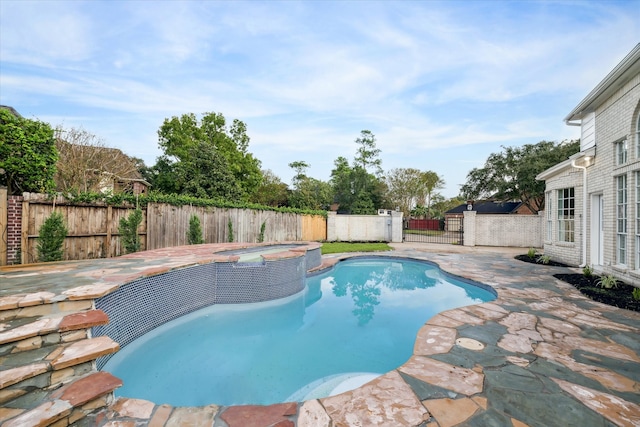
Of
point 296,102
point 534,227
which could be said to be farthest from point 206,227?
point 534,227

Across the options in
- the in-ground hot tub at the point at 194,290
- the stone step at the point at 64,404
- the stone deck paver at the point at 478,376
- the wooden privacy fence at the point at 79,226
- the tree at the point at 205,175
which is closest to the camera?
the stone step at the point at 64,404

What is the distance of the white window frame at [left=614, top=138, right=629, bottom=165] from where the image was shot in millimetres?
5285

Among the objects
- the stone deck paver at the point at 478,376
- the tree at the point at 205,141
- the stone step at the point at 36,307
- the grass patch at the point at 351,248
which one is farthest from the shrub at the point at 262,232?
the stone step at the point at 36,307

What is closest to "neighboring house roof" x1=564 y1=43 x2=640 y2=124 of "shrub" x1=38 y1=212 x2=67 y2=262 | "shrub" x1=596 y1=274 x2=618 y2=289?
"shrub" x1=596 y1=274 x2=618 y2=289

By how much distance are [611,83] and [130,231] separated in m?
10.8

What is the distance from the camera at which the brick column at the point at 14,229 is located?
193 inches

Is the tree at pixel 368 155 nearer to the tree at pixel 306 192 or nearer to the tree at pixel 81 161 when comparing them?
the tree at pixel 306 192

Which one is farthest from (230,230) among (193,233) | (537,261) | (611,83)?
(611,83)

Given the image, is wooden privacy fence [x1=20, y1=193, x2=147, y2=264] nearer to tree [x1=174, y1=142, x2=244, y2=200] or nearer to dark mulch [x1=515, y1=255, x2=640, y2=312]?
tree [x1=174, y1=142, x2=244, y2=200]

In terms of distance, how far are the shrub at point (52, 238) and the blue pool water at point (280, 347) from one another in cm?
333

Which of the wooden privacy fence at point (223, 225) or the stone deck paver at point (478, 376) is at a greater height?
the wooden privacy fence at point (223, 225)

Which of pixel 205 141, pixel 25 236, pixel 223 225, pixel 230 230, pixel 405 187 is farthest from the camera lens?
pixel 405 187

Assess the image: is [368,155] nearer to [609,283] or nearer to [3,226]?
[609,283]

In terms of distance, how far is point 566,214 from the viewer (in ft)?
26.1
